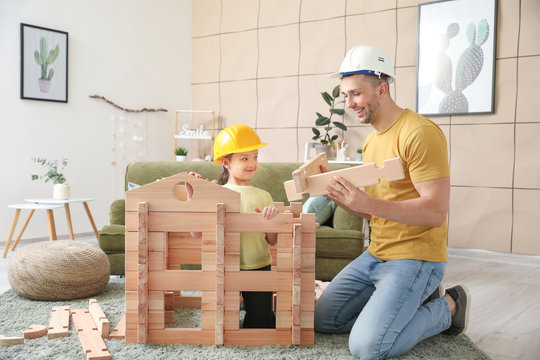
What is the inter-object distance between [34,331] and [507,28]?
4.33 meters

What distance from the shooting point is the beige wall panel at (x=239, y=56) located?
6059mm

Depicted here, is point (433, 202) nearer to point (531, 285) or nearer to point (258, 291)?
point (258, 291)

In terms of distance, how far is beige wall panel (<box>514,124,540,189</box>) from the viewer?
439 centimetres

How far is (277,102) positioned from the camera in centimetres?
589

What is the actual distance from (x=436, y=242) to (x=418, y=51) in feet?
10.9

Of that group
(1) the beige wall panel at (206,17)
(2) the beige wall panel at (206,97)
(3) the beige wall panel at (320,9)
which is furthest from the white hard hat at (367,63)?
(1) the beige wall panel at (206,17)

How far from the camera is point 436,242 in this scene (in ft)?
6.75

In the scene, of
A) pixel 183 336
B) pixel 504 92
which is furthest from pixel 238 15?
pixel 183 336

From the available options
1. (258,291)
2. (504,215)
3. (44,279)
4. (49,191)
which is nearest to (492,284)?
(504,215)

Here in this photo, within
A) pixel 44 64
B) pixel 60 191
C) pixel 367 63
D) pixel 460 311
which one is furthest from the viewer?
pixel 44 64

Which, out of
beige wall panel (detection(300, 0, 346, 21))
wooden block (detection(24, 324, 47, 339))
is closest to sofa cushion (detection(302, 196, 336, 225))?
wooden block (detection(24, 324, 47, 339))

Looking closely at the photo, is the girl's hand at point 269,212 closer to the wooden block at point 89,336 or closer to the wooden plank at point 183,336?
the wooden plank at point 183,336

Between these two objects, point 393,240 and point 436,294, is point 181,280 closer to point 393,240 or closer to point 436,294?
point 393,240

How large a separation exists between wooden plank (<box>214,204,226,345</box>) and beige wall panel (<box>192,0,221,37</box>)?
486 centimetres
